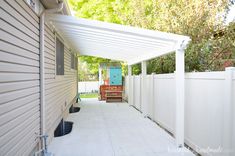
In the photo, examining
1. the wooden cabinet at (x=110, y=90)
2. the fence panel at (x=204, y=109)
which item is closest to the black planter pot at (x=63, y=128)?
the fence panel at (x=204, y=109)

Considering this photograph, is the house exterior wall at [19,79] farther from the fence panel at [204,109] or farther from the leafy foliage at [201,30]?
the leafy foliage at [201,30]

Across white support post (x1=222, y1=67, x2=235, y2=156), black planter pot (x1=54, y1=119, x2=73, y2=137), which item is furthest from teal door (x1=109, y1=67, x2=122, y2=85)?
white support post (x1=222, y1=67, x2=235, y2=156)

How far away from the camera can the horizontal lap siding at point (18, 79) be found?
2862 millimetres

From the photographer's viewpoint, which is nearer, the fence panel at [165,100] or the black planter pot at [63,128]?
the fence panel at [165,100]

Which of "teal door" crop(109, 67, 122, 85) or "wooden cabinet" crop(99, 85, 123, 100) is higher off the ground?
"teal door" crop(109, 67, 122, 85)

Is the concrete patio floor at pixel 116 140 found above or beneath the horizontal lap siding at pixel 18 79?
beneath

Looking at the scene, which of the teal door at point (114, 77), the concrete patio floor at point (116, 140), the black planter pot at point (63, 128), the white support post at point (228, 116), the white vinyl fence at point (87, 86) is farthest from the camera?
the white vinyl fence at point (87, 86)

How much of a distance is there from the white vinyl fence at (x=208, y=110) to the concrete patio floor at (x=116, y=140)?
418mm

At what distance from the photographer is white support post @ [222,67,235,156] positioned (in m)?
3.67

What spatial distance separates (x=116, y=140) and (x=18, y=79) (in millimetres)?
3151

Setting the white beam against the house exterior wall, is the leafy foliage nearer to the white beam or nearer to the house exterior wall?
the white beam

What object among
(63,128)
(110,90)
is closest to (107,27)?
(63,128)

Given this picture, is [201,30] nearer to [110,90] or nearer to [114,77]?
[110,90]

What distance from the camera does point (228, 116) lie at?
3732mm
